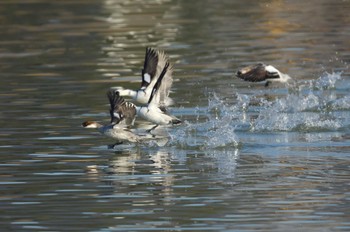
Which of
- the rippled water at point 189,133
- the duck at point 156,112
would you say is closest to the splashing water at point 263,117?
the rippled water at point 189,133

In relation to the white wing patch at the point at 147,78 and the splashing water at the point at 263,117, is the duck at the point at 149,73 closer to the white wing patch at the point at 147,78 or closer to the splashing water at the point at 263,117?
the white wing patch at the point at 147,78

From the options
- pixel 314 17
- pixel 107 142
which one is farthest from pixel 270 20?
pixel 107 142

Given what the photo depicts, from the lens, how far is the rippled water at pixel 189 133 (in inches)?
471

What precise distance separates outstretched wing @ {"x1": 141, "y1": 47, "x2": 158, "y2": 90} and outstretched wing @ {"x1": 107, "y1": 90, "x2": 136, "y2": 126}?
1887 millimetres

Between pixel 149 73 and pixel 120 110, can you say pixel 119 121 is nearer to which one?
pixel 120 110

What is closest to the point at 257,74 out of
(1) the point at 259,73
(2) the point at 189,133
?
(1) the point at 259,73

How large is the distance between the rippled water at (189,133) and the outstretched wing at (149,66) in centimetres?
76

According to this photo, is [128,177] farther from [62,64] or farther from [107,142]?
[62,64]

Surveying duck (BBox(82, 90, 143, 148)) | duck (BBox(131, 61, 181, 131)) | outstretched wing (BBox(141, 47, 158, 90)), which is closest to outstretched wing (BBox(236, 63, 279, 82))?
outstretched wing (BBox(141, 47, 158, 90))

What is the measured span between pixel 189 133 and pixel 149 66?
1.61 m

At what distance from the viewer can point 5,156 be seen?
51.3 feet

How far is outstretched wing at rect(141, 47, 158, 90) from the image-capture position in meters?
17.8

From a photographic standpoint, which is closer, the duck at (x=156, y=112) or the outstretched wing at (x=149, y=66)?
the duck at (x=156, y=112)

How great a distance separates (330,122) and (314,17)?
639 inches
